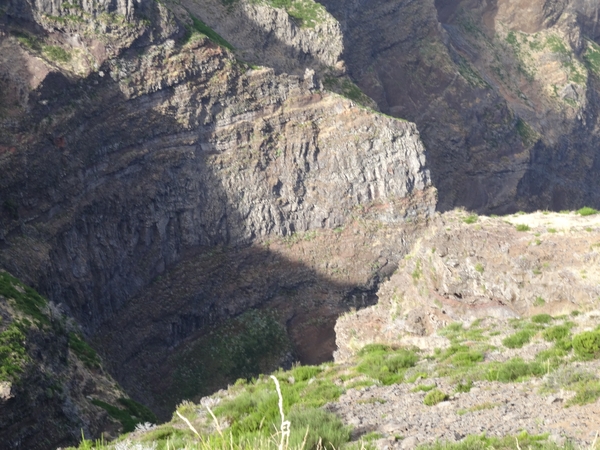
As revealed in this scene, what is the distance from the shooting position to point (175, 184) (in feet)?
276

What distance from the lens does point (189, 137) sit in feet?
280

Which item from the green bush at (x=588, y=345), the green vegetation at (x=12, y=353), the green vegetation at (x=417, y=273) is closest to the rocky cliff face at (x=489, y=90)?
the green vegetation at (x=417, y=273)

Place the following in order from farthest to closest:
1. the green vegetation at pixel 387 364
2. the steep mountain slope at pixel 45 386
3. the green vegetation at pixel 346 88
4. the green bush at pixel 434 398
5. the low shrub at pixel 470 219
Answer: the green vegetation at pixel 346 88 → the low shrub at pixel 470 219 → the steep mountain slope at pixel 45 386 → the green vegetation at pixel 387 364 → the green bush at pixel 434 398

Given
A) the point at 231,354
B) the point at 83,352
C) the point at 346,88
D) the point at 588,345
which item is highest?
the point at 346,88

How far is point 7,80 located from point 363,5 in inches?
2521

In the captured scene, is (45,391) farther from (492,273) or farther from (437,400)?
(492,273)

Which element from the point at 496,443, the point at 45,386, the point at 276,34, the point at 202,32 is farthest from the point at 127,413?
the point at 276,34

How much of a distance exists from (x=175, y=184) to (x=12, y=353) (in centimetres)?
4464

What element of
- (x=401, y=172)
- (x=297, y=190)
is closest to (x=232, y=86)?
(x=297, y=190)

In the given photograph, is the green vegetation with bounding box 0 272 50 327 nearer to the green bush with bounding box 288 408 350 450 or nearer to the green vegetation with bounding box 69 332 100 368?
the green vegetation with bounding box 69 332 100 368

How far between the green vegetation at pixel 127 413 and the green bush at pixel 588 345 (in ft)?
72.9

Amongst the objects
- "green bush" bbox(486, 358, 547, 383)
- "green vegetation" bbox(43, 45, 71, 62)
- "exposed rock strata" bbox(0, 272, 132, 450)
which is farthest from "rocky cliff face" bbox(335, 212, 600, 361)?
"green vegetation" bbox(43, 45, 71, 62)

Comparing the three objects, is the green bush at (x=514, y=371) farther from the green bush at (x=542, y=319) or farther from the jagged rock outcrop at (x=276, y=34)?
the jagged rock outcrop at (x=276, y=34)

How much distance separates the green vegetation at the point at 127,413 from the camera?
43.4 metres
